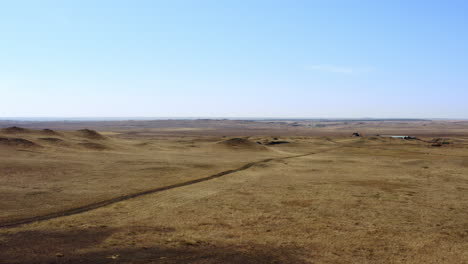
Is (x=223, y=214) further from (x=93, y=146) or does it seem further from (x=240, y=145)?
(x=240, y=145)

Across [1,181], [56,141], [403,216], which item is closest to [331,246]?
[403,216]

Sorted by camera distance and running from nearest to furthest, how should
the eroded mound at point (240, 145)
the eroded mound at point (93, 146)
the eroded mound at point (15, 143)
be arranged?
the eroded mound at point (15, 143)
the eroded mound at point (93, 146)
the eroded mound at point (240, 145)

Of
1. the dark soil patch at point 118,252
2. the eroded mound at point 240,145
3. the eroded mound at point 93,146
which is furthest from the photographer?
the eroded mound at point 240,145

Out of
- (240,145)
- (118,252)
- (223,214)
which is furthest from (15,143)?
(118,252)

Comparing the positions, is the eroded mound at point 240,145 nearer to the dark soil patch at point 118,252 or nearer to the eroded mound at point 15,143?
the eroded mound at point 15,143

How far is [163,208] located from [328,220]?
20.6 feet

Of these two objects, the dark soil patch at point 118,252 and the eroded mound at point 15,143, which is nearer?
the dark soil patch at point 118,252

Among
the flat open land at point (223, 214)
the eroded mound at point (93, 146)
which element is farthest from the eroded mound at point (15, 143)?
the eroded mound at point (93, 146)

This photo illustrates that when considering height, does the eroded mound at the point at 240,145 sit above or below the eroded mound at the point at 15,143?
below

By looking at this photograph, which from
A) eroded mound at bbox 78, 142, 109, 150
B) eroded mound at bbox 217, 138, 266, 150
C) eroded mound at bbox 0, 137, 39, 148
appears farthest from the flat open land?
eroded mound at bbox 217, 138, 266, 150

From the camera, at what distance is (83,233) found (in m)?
11.0

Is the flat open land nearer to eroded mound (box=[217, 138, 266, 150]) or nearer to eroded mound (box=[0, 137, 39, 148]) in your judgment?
eroded mound (box=[0, 137, 39, 148])

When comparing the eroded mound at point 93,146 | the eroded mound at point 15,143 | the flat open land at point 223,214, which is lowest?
the flat open land at point 223,214

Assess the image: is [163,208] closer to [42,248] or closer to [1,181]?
[42,248]
